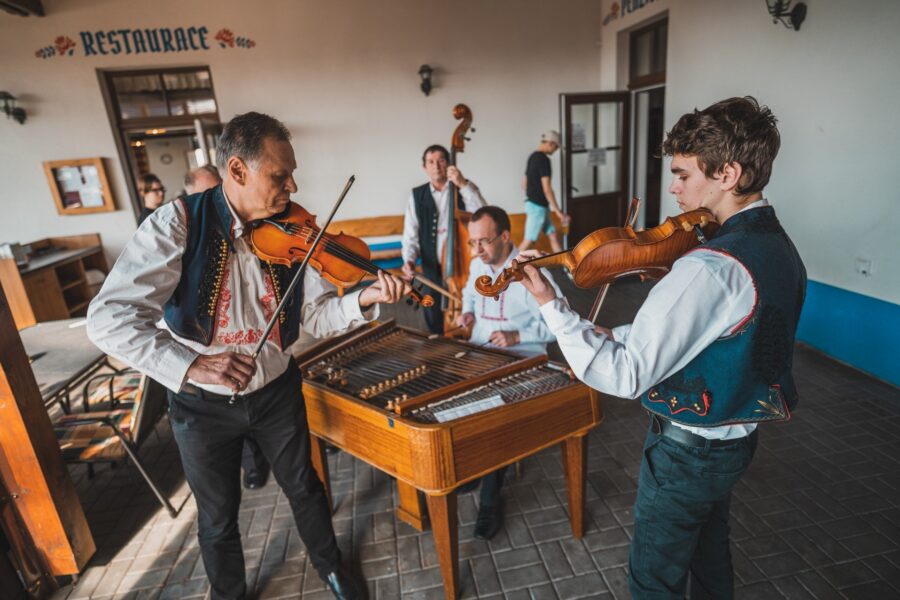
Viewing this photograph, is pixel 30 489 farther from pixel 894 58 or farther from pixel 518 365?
pixel 894 58

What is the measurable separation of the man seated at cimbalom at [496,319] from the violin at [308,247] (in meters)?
0.66

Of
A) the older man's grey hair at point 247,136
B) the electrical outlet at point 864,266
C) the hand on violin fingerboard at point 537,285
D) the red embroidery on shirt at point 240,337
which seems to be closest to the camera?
the hand on violin fingerboard at point 537,285

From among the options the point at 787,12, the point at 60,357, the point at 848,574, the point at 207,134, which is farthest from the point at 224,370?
the point at 207,134

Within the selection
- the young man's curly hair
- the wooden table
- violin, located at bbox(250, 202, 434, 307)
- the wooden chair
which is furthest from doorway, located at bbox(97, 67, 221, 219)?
the young man's curly hair

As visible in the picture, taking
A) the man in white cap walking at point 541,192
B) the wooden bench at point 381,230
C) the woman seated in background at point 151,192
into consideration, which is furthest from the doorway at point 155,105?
the man in white cap walking at point 541,192

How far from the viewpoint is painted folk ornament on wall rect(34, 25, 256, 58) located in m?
6.05

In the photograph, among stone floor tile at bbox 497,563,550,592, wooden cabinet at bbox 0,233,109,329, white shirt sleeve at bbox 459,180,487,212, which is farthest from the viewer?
wooden cabinet at bbox 0,233,109,329

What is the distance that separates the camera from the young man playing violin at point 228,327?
5.02 ft

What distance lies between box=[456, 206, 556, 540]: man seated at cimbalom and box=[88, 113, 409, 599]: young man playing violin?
69 cm

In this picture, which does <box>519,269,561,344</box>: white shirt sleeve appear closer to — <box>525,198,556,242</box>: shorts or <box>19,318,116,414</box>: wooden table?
<box>19,318,116,414</box>: wooden table

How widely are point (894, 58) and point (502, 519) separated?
380 cm

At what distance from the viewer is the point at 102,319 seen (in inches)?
58.5

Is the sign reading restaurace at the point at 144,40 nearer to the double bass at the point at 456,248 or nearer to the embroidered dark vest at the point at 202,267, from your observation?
the double bass at the point at 456,248

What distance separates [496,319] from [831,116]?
318 centimetres
